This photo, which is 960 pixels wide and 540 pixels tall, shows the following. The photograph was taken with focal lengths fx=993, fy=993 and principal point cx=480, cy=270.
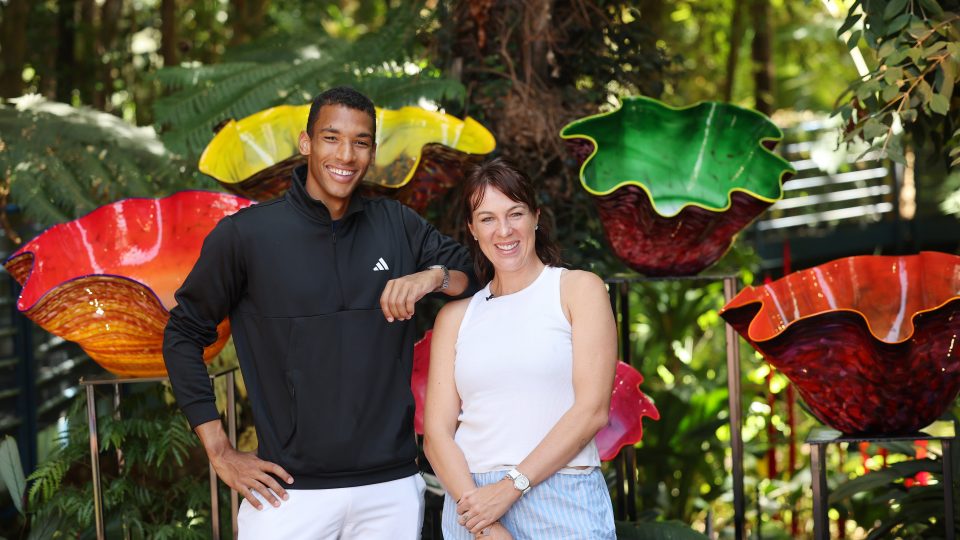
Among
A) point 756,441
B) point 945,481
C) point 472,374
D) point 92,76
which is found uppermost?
point 92,76

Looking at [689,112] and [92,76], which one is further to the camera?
[92,76]

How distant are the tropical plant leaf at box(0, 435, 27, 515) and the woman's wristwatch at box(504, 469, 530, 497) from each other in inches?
57.6

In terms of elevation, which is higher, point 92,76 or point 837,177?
point 92,76

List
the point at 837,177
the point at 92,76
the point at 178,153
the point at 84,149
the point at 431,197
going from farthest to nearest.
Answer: the point at 837,177, the point at 92,76, the point at 84,149, the point at 178,153, the point at 431,197

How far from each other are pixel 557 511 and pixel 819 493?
715 mm

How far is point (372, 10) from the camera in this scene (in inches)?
223

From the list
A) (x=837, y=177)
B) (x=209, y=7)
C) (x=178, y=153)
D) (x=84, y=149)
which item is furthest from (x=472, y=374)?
(x=837, y=177)

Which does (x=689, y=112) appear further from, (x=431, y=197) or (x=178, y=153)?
(x=178, y=153)

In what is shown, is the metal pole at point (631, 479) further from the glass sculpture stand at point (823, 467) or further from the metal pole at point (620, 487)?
the glass sculpture stand at point (823, 467)

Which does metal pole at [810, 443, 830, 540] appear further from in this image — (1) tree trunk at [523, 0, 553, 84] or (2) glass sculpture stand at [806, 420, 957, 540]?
(1) tree trunk at [523, 0, 553, 84]

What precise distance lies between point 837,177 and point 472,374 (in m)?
7.09

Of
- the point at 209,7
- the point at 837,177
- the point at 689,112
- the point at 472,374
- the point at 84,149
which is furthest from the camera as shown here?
the point at 837,177

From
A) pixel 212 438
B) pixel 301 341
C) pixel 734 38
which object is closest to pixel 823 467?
pixel 301 341

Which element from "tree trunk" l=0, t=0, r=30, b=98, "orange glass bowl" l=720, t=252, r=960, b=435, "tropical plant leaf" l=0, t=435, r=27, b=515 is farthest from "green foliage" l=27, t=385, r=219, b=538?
"tree trunk" l=0, t=0, r=30, b=98
